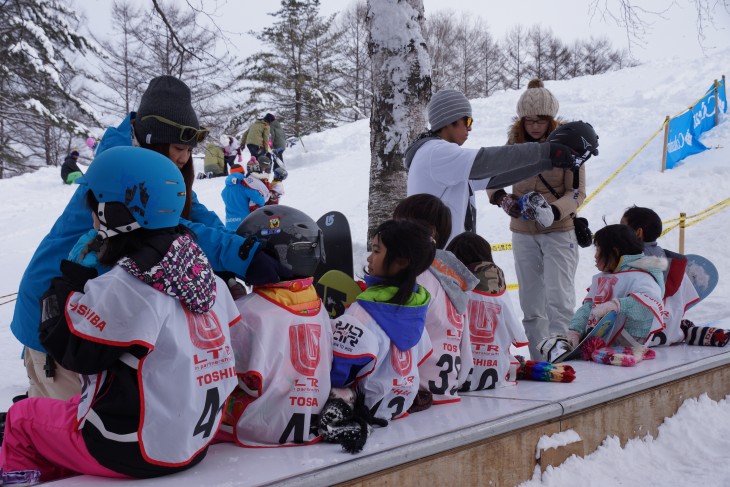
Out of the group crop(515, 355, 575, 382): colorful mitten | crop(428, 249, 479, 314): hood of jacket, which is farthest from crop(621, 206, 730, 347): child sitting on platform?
crop(428, 249, 479, 314): hood of jacket

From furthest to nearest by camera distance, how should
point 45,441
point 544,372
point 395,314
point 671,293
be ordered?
point 671,293, point 544,372, point 395,314, point 45,441

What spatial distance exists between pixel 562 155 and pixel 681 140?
11147 millimetres

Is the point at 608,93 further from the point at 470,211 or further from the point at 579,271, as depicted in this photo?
the point at 470,211

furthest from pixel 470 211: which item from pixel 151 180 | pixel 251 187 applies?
pixel 251 187

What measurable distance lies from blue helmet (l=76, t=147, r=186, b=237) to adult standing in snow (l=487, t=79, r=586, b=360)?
3099 mm

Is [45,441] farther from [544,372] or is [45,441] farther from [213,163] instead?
[213,163]

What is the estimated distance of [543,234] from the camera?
4945mm

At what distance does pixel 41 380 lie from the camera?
2734 mm

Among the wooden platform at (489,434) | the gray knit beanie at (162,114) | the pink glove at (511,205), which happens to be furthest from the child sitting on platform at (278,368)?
the pink glove at (511,205)

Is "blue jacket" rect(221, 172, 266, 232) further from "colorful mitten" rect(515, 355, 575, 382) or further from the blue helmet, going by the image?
the blue helmet

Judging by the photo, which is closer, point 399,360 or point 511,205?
point 399,360

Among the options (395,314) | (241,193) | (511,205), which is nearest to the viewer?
(395,314)

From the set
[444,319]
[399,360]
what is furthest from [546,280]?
[399,360]

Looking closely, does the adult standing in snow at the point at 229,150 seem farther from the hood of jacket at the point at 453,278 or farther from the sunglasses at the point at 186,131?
the sunglasses at the point at 186,131
